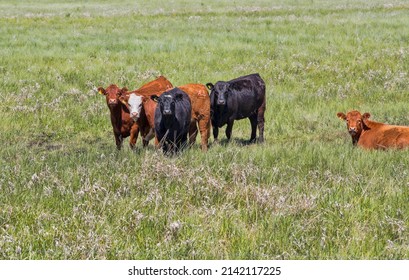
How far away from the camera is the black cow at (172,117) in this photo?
10609mm

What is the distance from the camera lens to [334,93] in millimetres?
17109

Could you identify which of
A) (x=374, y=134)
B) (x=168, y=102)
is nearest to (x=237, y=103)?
(x=168, y=102)

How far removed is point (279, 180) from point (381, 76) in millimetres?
12567

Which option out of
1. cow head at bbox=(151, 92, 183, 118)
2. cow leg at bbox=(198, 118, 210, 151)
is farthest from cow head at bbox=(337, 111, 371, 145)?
cow head at bbox=(151, 92, 183, 118)

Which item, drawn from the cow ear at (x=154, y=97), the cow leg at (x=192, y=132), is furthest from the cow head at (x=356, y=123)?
the cow ear at (x=154, y=97)

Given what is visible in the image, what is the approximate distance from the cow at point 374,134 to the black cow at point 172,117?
11.2ft

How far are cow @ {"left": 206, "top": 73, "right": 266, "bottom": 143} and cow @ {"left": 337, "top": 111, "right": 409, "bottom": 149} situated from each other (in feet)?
7.62

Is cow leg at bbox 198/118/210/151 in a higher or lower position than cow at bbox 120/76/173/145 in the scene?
lower

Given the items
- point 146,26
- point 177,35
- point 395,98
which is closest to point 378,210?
point 395,98

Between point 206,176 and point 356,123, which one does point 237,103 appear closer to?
point 356,123

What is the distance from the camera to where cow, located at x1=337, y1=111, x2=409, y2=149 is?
11008 millimetres

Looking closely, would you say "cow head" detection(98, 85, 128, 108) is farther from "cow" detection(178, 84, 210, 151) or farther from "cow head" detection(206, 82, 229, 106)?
"cow head" detection(206, 82, 229, 106)

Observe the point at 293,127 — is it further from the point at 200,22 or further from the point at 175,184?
the point at 200,22

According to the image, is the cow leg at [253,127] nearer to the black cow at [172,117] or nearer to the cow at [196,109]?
the cow at [196,109]
